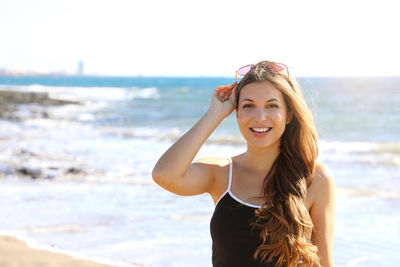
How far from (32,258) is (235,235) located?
3.01m

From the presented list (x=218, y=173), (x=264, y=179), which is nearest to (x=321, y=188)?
(x=264, y=179)

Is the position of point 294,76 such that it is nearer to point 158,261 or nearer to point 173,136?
point 158,261

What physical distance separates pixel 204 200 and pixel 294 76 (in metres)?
4.99

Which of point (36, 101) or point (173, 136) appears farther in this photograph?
point (36, 101)

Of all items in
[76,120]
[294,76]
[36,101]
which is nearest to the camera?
[294,76]

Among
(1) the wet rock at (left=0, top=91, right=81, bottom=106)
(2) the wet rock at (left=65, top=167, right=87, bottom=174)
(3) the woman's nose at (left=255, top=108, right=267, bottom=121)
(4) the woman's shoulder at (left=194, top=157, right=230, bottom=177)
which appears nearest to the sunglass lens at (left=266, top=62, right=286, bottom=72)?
(3) the woman's nose at (left=255, top=108, right=267, bottom=121)

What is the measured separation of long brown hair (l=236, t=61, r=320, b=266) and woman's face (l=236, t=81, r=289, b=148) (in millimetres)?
35

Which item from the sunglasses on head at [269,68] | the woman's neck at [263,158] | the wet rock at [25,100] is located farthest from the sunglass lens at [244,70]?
the wet rock at [25,100]

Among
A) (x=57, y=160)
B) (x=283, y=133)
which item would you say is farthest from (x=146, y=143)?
(x=283, y=133)

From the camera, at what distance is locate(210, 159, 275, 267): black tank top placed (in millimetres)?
2279

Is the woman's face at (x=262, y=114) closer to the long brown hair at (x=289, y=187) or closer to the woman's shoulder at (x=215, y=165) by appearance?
the long brown hair at (x=289, y=187)

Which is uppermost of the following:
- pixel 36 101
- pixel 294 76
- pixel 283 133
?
pixel 294 76

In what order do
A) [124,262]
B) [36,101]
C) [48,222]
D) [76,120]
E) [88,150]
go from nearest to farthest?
[124,262] < [48,222] < [88,150] < [76,120] < [36,101]

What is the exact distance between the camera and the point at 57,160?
11141 mm
